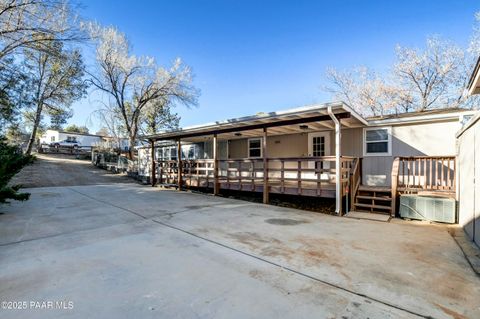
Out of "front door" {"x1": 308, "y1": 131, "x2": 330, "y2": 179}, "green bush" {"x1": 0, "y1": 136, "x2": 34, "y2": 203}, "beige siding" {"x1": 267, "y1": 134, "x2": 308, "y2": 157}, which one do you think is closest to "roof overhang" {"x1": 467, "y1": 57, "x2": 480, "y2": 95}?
"front door" {"x1": 308, "y1": 131, "x2": 330, "y2": 179}

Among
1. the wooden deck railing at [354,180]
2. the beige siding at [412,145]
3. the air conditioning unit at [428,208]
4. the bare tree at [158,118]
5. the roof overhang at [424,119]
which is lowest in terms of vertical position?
the air conditioning unit at [428,208]

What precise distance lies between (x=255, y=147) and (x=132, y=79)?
47.4 feet

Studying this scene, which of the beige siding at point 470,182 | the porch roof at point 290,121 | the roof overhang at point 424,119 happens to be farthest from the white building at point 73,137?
the beige siding at point 470,182

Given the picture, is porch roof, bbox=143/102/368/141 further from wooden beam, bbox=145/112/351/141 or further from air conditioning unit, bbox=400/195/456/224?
air conditioning unit, bbox=400/195/456/224

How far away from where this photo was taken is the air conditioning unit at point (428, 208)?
18.4 feet

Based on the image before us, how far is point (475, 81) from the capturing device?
4102 mm

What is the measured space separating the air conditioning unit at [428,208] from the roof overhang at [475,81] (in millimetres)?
2499

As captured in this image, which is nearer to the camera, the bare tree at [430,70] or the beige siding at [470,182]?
the beige siding at [470,182]

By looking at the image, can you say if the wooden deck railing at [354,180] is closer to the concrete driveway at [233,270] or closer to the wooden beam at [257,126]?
the concrete driveway at [233,270]

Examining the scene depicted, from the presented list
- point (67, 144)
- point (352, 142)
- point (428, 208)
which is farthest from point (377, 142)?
point (67, 144)

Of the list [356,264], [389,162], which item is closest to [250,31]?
[389,162]

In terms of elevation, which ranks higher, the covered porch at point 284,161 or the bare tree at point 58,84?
the bare tree at point 58,84

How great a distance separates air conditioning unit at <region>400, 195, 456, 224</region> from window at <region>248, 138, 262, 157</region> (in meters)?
6.56

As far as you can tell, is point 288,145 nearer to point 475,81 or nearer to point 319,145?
point 319,145
